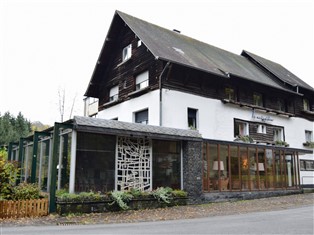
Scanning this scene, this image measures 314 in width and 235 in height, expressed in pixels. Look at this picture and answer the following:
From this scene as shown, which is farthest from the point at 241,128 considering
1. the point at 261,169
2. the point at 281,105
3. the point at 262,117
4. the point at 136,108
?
the point at 136,108

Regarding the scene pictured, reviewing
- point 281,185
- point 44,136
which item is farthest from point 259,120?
point 44,136

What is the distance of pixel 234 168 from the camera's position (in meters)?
17.1

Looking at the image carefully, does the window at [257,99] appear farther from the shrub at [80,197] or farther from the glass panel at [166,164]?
the shrub at [80,197]

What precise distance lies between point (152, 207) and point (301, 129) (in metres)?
18.4

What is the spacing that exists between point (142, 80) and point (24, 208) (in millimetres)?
11974

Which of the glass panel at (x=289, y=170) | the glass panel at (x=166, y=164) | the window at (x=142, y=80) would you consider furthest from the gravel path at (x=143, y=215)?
the window at (x=142, y=80)

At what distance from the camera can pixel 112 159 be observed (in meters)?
13.3

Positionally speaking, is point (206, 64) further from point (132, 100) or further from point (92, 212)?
point (92, 212)

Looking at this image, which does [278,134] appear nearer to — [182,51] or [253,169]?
[253,169]

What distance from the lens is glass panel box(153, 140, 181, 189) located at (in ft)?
47.3

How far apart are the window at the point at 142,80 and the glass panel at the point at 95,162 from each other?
781cm

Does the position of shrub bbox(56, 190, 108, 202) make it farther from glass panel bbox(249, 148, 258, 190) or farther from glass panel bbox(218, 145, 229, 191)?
glass panel bbox(249, 148, 258, 190)

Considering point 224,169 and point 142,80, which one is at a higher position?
point 142,80

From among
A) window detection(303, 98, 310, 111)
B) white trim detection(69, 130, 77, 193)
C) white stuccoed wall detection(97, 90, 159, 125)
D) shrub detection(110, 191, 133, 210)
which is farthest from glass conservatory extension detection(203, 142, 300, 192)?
window detection(303, 98, 310, 111)
